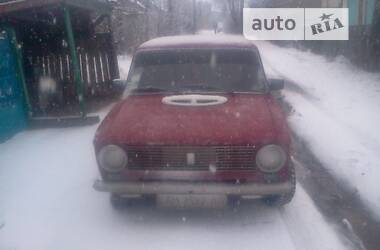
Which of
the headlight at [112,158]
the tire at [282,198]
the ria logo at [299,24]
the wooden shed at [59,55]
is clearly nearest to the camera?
the headlight at [112,158]

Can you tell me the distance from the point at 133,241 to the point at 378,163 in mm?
3691

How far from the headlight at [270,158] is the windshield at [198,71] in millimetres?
1238

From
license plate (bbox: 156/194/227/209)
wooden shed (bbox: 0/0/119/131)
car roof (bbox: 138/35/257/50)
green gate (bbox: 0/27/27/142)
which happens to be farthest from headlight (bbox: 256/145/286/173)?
green gate (bbox: 0/27/27/142)

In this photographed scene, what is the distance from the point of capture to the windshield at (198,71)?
190 inches

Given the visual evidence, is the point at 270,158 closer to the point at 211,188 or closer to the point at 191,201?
the point at 211,188

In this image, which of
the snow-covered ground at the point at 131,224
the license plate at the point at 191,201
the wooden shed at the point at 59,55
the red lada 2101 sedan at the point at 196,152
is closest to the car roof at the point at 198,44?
the red lada 2101 sedan at the point at 196,152

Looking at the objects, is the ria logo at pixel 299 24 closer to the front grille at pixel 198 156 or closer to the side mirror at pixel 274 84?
the side mirror at pixel 274 84

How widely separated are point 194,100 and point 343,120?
474 centimetres

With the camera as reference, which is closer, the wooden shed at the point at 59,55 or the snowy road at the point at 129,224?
the snowy road at the point at 129,224

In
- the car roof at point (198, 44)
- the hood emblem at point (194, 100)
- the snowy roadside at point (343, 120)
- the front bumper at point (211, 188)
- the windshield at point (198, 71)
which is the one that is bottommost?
the snowy roadside at point (343, 120)

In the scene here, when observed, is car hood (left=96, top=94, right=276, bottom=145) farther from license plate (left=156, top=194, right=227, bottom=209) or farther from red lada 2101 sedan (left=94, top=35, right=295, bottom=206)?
license plate (left=156, top=194, right=227, bottom=209)

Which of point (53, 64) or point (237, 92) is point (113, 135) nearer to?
point (237, 92)

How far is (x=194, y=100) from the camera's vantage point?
4484 millimetres

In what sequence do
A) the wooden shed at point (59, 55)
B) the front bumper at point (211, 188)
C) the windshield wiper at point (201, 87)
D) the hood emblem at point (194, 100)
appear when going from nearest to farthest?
the front bumper at point (211, 188), the hood emblem at point (194, 100), the windshield wiper at point (201, 87), the wooden shed at point (59, 55)
